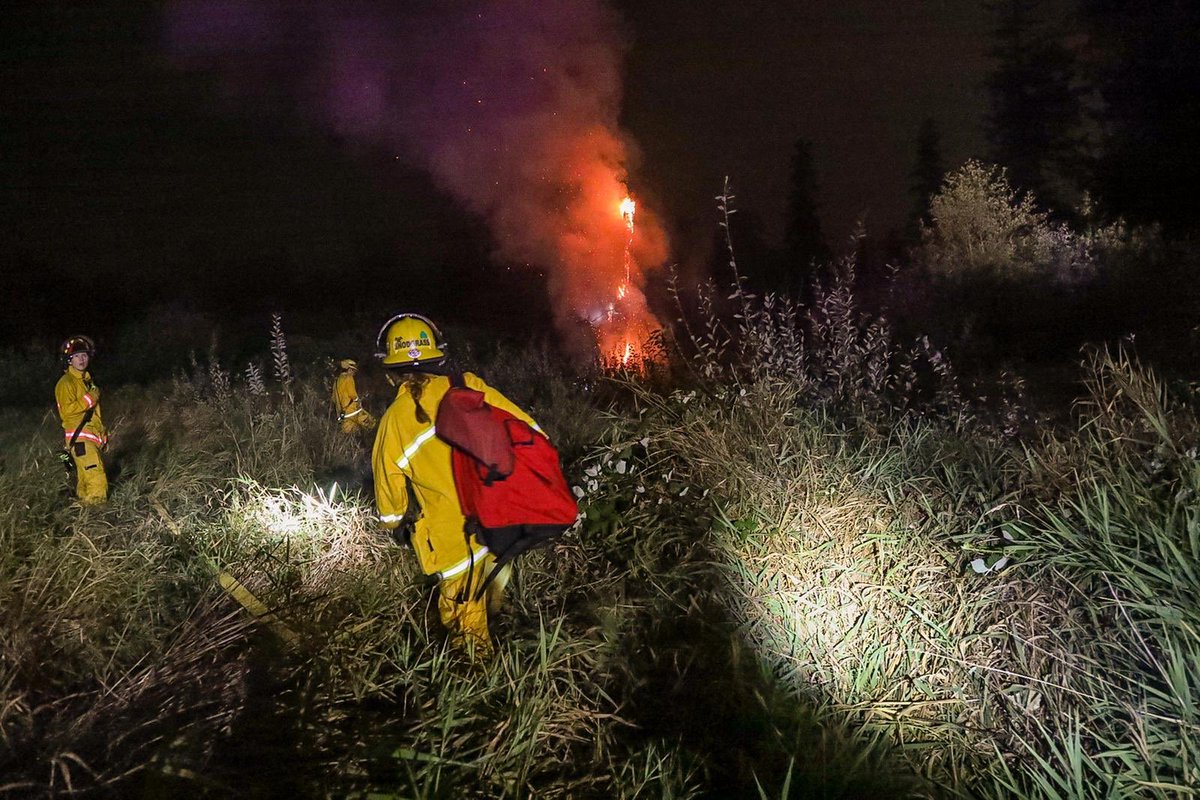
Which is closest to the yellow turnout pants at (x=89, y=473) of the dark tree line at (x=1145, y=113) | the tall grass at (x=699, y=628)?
the tall grass at (x=699, y=628)

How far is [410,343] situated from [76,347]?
452 cm

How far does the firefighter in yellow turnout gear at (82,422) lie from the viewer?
20.9 ft

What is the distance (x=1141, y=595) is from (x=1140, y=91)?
24162 mm

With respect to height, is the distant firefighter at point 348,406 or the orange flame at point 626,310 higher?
the distant firefighter at point 348,406

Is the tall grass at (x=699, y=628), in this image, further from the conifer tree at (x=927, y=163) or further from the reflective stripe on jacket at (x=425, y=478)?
the conifer tree at (x=927, y=163)

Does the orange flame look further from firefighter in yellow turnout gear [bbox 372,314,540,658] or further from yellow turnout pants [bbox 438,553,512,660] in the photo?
yellow turnout pants [bbox 438,553,512,660]

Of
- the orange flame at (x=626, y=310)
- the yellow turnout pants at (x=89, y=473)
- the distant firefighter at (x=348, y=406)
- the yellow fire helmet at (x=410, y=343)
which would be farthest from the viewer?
the orange flame at (x=626, y=310)

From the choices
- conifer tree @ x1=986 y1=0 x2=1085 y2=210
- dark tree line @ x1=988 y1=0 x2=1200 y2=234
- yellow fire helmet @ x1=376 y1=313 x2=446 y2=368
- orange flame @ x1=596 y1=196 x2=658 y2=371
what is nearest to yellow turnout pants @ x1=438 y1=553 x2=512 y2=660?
yellow fire helmet @ x1=376 y1=313 x2=446 y2=368

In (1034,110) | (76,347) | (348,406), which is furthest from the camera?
(1034,110)

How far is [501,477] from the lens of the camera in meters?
3.93

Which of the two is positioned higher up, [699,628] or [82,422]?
[699,628]

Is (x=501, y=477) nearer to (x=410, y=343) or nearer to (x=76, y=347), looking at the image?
(x=410, y=343)

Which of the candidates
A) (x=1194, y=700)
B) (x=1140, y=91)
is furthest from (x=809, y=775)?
(x=1140, y=91)

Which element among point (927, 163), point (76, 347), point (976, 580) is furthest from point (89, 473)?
point (927, 163)
